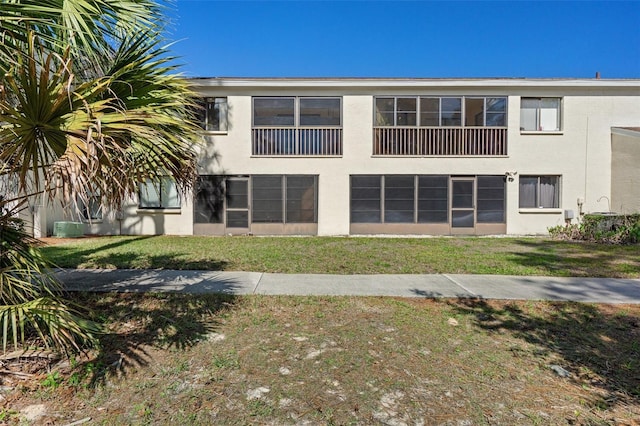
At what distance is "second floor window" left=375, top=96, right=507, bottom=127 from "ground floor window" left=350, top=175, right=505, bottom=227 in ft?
7.24

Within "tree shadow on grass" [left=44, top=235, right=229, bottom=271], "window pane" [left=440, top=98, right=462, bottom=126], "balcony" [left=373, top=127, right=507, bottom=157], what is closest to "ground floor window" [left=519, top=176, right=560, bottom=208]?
"balcony" [left=373, top=127, right=507, bottom=157]

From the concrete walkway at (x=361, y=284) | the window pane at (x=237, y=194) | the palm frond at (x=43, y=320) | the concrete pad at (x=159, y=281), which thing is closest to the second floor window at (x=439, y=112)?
the window pane at (x=237, y=194)

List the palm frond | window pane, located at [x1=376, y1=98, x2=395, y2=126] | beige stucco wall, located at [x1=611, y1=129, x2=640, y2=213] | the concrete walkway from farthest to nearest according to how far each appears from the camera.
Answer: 1. window pane, located at [x1=376, y1=98, x2=395, y2=126]
2. beige stucco wall, located at [x1=611, y1=129, x2=640, y2=213]
3. the concrete walkway
4. the palm frond

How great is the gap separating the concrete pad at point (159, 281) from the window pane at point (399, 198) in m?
8.08

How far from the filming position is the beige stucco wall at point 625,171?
42.1 ft

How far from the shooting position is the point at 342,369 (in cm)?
338

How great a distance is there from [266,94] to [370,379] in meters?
12.6

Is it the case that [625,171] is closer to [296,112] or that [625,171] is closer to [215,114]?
[296,112]

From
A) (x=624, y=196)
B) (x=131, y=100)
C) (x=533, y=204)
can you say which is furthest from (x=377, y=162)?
(x=131, y=100)

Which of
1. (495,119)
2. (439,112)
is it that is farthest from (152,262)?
(495,119)

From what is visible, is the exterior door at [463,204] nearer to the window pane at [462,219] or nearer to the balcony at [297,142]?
the window pane at [462,219]

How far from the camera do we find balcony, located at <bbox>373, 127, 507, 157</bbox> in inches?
544

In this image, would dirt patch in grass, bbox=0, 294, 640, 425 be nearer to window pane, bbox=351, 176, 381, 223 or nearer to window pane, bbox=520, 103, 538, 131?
window pane, bbox=351, 176, 381, 223

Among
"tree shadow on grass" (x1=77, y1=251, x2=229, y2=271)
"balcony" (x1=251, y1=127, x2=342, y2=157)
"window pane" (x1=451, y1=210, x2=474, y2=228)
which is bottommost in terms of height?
"tree shadow on grass" (x1=77, y1=251, x2=229, y2=271)
